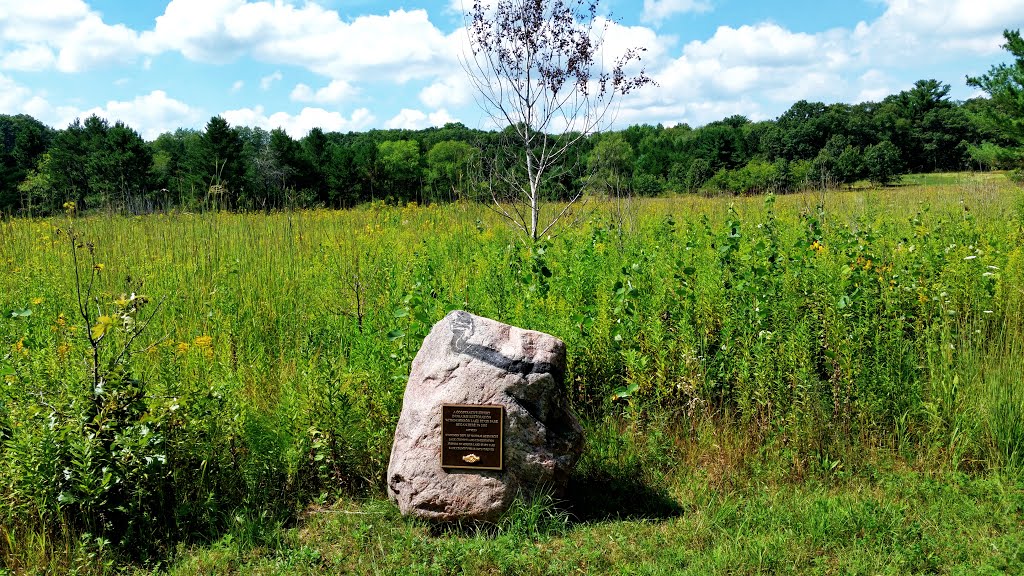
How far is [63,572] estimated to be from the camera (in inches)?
120

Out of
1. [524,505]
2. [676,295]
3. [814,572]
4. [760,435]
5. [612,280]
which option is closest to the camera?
[814,572]

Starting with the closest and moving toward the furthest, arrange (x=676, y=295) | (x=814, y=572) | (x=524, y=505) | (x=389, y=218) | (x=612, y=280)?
1. (x=814, y=572)
2. (x=524, y=505)
3. (x=676, y=295)
4. (x=612, y=280)
5. (x=389, y=218)

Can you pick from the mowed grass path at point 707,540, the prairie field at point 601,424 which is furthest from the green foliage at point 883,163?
the mowed grass path at point 707,540

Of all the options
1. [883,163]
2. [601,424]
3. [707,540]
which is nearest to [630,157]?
[883,163]

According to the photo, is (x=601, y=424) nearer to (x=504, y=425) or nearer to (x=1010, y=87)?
(x=504, y=425)

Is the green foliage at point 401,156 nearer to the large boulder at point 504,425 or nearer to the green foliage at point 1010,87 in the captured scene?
the green foliage at point 1010,87

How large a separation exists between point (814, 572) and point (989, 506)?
53.6 inches

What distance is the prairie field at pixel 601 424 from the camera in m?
3.12

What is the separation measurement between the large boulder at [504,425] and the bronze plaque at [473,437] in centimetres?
4

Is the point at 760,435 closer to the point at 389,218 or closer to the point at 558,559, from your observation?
the point at 558,559

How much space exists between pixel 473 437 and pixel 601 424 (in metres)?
1.26

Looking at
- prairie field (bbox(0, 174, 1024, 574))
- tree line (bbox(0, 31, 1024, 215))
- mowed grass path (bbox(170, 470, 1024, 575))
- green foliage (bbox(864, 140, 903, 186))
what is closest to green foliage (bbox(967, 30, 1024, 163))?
tree line (bbox(0, 31, 1024, 215))

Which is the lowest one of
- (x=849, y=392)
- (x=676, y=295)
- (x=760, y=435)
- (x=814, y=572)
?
(x=814, y=572)

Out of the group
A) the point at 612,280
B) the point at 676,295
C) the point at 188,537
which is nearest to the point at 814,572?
the point at 676,295
